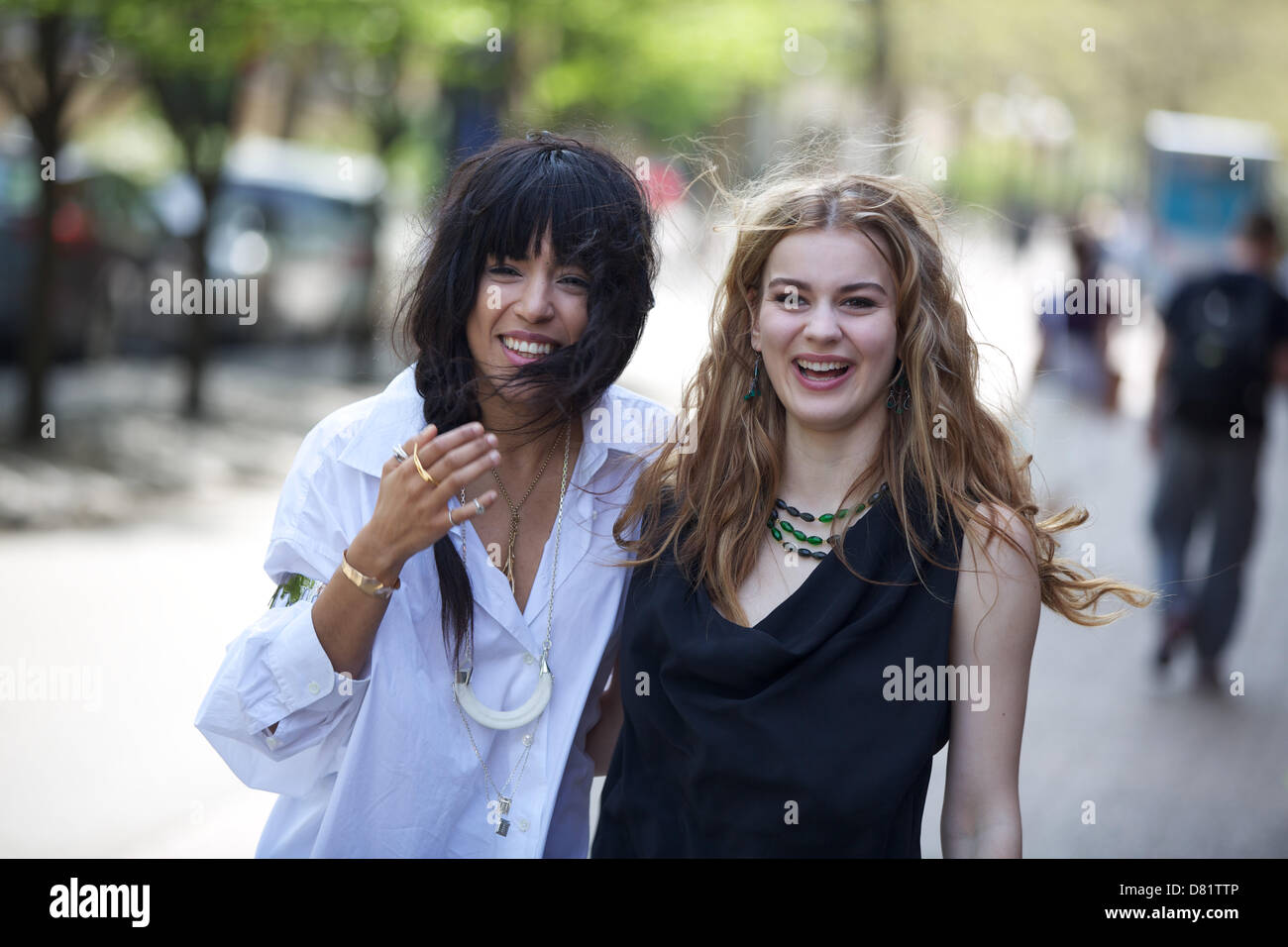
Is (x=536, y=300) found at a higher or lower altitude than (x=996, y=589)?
higher

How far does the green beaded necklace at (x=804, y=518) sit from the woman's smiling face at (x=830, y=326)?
17 centimetres

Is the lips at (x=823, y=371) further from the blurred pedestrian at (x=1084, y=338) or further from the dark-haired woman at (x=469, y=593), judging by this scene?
the blurred pedestrian at (x=1084, y=338)

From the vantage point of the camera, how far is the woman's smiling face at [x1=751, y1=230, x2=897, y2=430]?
2512mm

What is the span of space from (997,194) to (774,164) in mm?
43602

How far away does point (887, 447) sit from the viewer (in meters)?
2.62

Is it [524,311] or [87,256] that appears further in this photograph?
[87,256]

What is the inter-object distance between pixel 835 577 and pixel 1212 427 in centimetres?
554

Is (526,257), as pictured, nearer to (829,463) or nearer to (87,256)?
(829,463)

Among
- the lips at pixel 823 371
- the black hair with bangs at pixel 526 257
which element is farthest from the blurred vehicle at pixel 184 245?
the lips at pixel 823 371

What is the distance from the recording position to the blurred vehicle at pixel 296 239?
14359mm

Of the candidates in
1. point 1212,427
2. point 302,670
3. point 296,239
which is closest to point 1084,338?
point 1212,427
